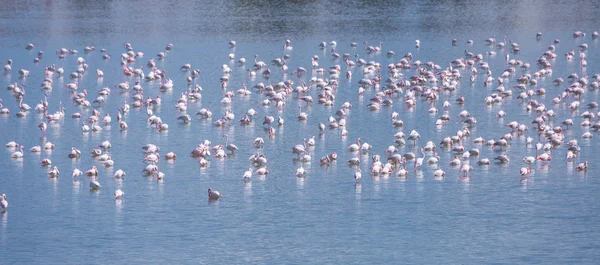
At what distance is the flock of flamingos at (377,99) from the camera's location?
35.8 metres

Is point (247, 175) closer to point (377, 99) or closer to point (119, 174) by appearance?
point (119, 174)

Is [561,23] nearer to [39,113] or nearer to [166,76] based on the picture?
[166,76]

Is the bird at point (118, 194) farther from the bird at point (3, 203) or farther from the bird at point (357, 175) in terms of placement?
the bird at point (357, 175)

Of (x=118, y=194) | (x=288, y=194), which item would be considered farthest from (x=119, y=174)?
(x=288, y=194)

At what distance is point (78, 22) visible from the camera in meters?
74.8

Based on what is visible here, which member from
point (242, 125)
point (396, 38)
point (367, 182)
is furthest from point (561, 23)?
point (367, 182)

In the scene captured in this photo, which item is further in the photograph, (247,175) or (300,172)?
(300,172)

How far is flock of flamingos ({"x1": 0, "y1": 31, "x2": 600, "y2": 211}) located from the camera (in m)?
35.8

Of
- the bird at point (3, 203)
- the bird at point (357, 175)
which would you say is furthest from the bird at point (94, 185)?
the bird at point (357, 175)

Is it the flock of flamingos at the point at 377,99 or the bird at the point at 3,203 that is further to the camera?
the flock of flamingos at the point at 377,99

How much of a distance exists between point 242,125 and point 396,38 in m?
25.4

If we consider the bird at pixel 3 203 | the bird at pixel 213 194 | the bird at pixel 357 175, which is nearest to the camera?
the bird at pixel 3 203

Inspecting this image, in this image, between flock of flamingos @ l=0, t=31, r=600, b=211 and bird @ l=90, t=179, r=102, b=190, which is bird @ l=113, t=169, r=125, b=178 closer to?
flock of flamingos @ l=0, t=31, r=600, b=211

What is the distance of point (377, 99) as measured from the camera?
4550cm
